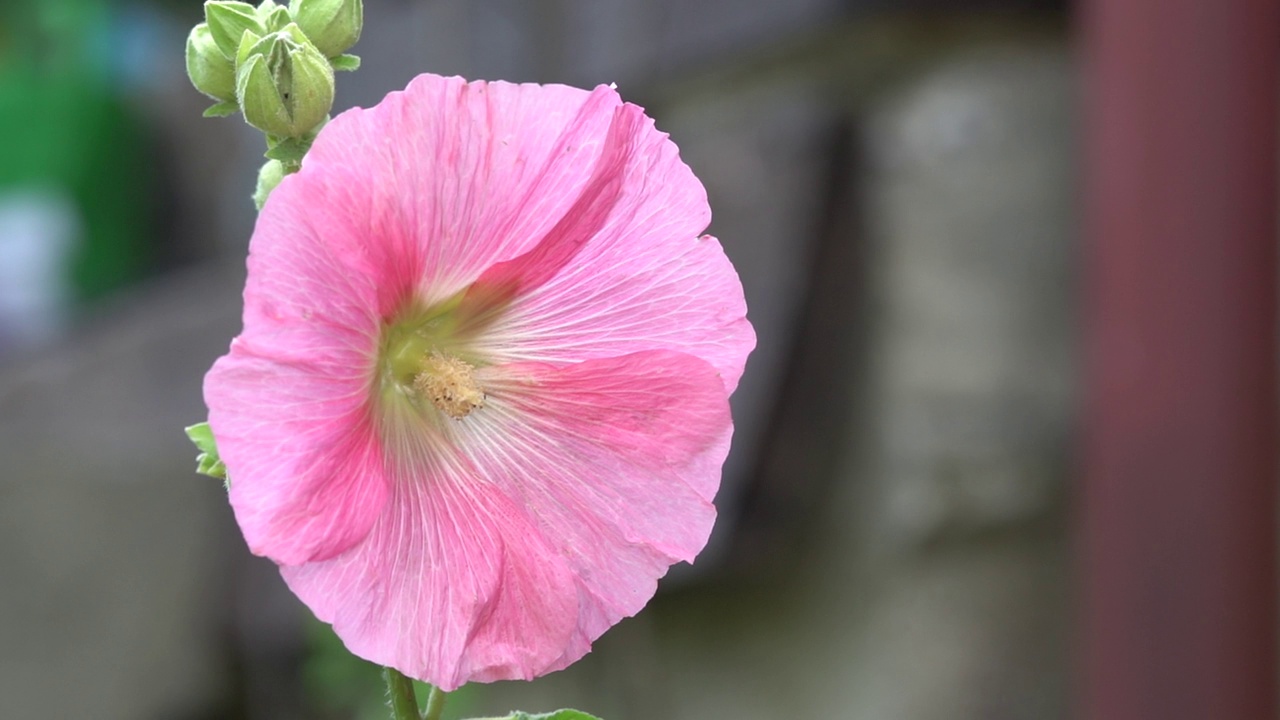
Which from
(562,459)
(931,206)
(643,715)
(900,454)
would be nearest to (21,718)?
(643,715)

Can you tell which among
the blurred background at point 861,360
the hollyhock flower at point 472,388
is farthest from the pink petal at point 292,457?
the blurred background at point 861,360

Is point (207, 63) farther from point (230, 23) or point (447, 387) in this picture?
point (447, 387)

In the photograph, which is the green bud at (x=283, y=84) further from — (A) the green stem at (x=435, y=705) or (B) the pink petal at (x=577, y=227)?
(A) the green stem at (x=435, y=705)

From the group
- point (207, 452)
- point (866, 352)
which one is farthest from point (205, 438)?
point (866, 352)

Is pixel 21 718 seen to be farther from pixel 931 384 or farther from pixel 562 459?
pixel 562 459

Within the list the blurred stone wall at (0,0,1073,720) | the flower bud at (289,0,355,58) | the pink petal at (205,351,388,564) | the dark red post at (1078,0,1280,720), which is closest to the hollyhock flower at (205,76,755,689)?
the pink petal at (205,351,388,564)

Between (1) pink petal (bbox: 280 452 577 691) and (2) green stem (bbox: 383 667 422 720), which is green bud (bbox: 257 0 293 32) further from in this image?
(2) green stem (bbox: 383 667 422 720)
